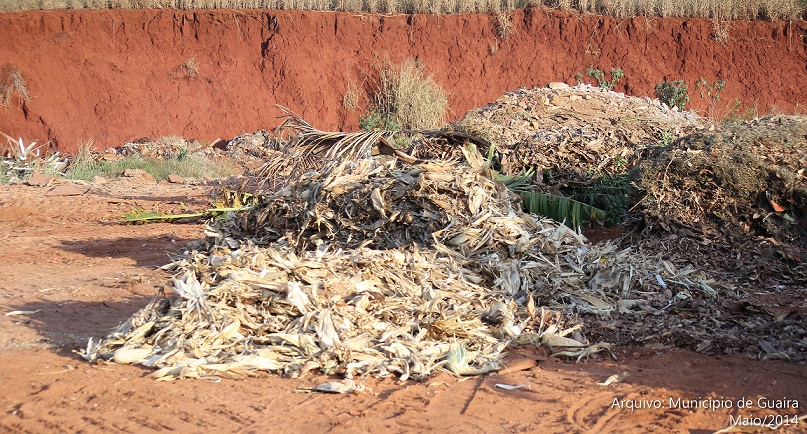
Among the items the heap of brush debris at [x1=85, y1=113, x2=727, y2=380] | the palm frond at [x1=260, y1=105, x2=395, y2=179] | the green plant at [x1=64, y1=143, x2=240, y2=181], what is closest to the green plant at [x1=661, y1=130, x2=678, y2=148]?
the heap of brush debris at [x1=85, y1=113, x2=727, y2=380]

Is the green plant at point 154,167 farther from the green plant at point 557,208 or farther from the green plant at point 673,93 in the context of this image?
the green plant at point 673,93

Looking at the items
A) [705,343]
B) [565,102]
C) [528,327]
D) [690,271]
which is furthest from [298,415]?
[565,102]

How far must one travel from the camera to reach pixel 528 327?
3.77 meters

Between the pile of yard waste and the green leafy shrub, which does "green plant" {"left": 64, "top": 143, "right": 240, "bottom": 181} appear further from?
the green leafy shrub

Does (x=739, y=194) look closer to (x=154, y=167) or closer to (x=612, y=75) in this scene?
(x=154, y=167)

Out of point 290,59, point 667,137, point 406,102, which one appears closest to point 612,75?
point 406,102

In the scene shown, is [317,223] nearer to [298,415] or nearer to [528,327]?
[528,327]

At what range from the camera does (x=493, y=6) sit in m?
16.7

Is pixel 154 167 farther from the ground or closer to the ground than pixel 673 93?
closer to the ground

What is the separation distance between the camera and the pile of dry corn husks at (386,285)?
3.30 meters

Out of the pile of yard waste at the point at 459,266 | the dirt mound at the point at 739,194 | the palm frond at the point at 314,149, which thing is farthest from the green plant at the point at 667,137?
the palm frond at the point at 314,149

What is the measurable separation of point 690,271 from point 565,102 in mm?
3815

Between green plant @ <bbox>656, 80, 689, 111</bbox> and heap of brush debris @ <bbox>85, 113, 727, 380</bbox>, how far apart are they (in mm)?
8642

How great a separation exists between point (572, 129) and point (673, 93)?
22.7ft
